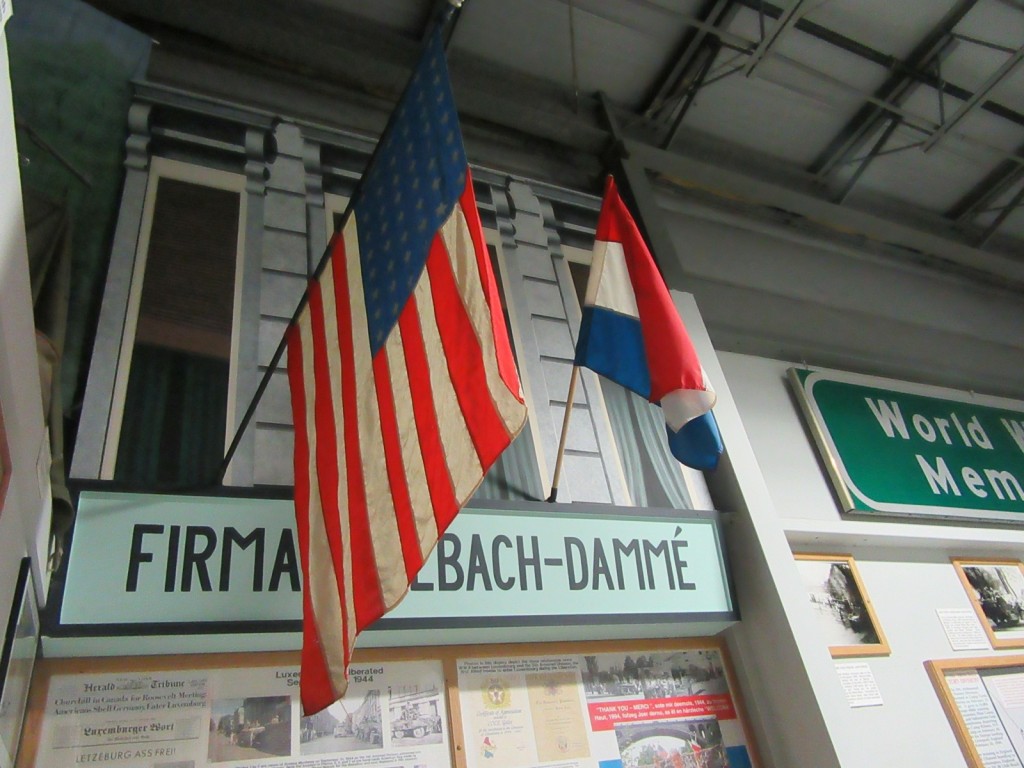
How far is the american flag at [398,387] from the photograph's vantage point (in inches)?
60.3

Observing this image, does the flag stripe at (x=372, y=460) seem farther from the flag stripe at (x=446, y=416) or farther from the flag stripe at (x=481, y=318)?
the flag stripe at (x=481, y=318)

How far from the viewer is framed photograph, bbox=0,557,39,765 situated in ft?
5.29

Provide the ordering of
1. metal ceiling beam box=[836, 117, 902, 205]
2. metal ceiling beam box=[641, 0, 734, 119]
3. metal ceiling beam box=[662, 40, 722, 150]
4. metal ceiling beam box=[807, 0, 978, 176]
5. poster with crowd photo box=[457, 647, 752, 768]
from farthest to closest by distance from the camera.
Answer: metal ceiling beam box=[836, 117, 902, 205] < metal ceiling beam box=[807, 0, 978, 176] < metal ceiling beam box=[662, 40, 722, 150] < metal ceiling beam box=[641, 0, 734, 119] < poster with crowd photo box=[457, 647, 752, 768]

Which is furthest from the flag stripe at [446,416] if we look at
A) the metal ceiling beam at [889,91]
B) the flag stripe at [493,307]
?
the metal ceiling beam at [889,91]

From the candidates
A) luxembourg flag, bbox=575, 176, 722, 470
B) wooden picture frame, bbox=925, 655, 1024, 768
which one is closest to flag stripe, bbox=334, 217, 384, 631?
luxembourg flag, bbox=575, 176, 722, 470

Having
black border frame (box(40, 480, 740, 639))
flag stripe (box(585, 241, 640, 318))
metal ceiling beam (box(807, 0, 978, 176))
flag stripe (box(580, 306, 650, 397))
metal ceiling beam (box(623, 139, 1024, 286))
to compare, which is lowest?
black border frame (box(40, 480, 740, 639))

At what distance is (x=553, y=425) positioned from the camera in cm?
316

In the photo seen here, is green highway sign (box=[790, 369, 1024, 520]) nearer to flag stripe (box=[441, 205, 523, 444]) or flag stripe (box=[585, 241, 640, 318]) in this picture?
flag stripe (box=[585, 241, 640, 318])

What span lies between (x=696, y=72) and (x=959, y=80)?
1.90 meters

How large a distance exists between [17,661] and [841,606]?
126 inches

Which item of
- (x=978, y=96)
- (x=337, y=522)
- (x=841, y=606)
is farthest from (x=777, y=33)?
(x=337, y=522)

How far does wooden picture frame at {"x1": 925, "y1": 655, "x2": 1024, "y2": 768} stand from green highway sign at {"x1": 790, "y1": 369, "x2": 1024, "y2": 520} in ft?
2.56

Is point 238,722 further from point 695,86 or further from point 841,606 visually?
point 695,86

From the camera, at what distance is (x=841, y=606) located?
3.46 m
